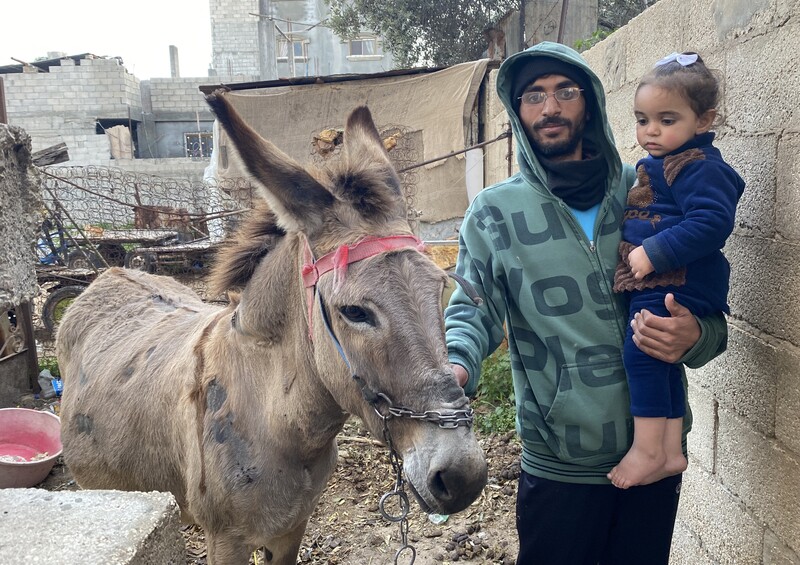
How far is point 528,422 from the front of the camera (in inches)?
73.0

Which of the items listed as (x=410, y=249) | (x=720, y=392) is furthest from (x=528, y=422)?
(x=720, y=392)

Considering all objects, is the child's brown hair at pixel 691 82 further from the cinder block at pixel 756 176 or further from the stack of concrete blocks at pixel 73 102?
the stack of concrete blocks at pixel 73 102

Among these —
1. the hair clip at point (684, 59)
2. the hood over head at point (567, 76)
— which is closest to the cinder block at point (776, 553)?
the hood over head at point (567, 76)

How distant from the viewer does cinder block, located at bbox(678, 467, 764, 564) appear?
210cm

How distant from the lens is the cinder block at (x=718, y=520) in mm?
2100

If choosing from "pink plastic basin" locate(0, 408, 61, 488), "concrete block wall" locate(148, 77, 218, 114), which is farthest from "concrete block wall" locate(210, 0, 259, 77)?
"pink plastic basin" locate(0, 408, 61, 488)

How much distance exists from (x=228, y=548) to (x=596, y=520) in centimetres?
140

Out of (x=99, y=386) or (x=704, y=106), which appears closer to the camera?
(x=704, y=106)

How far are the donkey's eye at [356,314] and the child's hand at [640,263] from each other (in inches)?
32.0

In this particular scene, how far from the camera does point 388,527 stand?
362 cm

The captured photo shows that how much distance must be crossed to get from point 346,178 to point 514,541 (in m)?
2.65

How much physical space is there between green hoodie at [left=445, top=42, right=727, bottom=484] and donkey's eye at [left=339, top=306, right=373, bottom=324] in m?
0.32

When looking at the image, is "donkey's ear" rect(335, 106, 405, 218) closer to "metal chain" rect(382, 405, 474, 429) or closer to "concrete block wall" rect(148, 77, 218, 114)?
"metal chain" rect(382, 405, 474, 429)

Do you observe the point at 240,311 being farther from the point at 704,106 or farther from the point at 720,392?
the point at 720,392
